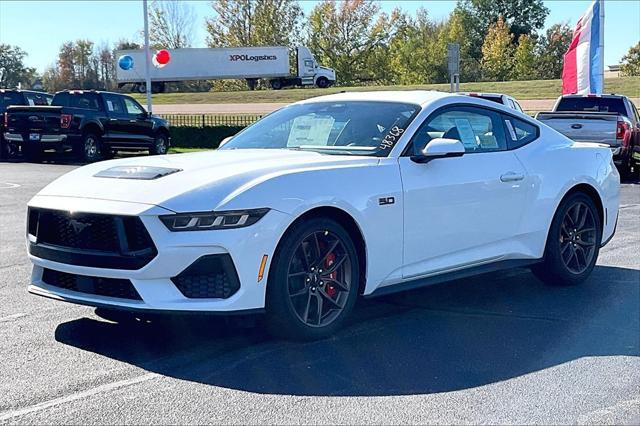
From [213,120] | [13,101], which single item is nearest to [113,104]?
[13,101]

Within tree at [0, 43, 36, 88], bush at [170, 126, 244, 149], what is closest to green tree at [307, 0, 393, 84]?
tree at [0, 43, 36, 88]

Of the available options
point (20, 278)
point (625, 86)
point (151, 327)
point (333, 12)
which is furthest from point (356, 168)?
point (333, 12)

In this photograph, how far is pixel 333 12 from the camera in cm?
7381

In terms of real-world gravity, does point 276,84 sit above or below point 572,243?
above

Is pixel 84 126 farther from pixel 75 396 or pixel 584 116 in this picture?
pixel 75 396

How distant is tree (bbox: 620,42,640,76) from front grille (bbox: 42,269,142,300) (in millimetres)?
65300

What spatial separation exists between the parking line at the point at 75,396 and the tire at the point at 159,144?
66.7ft

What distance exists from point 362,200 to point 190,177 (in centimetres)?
111

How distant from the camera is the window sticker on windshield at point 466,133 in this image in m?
6.37

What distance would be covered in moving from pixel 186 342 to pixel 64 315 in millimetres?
1139

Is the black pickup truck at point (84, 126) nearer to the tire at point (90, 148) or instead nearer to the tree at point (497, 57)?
the tire at point (90, 148)

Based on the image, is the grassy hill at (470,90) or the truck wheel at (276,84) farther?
the truck wheel at (276,84)

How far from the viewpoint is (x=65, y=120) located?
71.9 ft

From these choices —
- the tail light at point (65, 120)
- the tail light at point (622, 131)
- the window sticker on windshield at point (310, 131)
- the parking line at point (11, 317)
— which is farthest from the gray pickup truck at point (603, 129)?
the parking line at point (11, 317)
